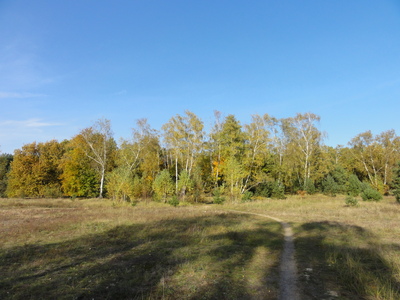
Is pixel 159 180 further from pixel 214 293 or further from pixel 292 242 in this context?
pixel 214 293

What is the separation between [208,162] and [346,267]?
137 ft

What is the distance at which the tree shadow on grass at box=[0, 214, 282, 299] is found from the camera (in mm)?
6176

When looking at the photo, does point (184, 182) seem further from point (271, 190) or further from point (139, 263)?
point (139, 263)

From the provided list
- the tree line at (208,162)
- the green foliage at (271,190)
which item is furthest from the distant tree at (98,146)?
the green foliage at (271,190)

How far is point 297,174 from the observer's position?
2057 inches

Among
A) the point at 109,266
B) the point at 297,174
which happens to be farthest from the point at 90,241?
the point at 297,174

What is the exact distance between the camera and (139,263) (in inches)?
336

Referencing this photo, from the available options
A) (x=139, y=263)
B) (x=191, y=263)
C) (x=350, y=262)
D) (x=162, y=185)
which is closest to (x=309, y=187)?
(x=162, y=185)

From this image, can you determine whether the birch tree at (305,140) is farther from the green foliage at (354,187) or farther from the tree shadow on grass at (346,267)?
the tree shadow on grass at (346,267)

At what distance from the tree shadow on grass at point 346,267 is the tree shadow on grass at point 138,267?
3.67ft

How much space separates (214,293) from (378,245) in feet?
28.6

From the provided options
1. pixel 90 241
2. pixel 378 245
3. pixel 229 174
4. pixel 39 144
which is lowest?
pixel 90 241

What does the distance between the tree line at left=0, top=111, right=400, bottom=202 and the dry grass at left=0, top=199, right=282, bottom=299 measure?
22667mm

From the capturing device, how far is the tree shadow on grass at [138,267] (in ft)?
20.3
